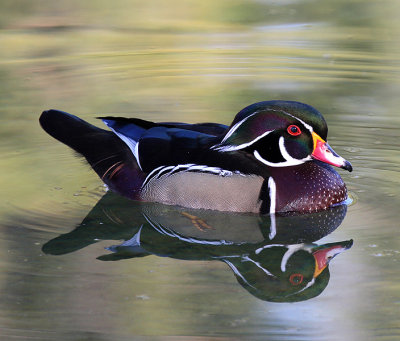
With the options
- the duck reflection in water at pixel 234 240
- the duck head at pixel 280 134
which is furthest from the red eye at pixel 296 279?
the duck head at pixel 280 134

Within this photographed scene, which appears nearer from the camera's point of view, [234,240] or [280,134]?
[234,240]

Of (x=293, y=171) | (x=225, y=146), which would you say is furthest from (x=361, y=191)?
(x=225, y=146)

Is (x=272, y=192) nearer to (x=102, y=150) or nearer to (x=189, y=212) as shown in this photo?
(x=189, y=212)

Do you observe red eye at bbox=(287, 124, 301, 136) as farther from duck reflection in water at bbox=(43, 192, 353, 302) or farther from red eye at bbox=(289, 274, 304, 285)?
red eye at bbox=(289, 274, 304, 285)

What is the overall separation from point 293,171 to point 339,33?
22.0 feet

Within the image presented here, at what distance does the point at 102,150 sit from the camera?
23.4ft

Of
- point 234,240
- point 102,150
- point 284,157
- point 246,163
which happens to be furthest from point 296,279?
point 102,150

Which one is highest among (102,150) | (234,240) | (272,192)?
(102,150)

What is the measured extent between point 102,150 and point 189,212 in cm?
100

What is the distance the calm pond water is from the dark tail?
0.17 metres

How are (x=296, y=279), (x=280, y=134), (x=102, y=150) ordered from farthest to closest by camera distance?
(x=102, y=150) → (x=280, y=134) → (x=296, y=279)

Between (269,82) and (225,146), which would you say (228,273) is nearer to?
(225,146)

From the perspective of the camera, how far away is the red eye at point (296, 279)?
5.36 m

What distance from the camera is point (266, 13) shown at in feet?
45.5
